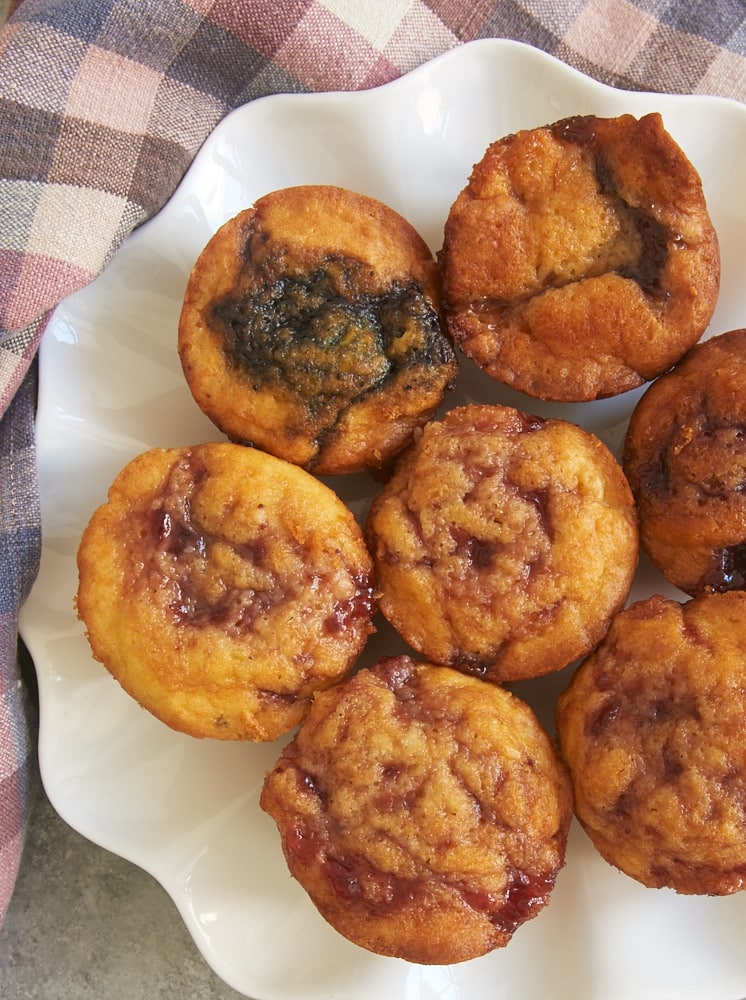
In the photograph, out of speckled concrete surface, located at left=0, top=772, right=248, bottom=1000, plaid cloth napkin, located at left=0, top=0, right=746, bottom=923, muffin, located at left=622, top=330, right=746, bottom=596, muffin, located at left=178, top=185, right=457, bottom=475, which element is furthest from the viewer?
speckled concrete surface, located at left=0, top=772, right=248, bottom=1000

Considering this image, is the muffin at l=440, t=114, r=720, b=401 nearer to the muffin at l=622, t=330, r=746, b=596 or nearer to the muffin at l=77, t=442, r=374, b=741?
→ the muffin at l=622, t=330, r=746, b=596

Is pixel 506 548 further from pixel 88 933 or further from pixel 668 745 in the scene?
pixel 88 933

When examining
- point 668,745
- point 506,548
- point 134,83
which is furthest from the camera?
point 134,83

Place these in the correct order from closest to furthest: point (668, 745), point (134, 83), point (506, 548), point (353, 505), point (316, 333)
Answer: point (668, 745), point (506, 548), point (316, 333), point (134, 83), point (353, 505)

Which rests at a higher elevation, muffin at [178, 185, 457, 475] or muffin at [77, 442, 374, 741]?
muffin at [178, 185, 457, 475]

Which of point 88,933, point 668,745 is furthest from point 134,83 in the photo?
point 88,933

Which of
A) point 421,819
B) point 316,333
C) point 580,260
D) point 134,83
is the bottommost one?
point 421,819

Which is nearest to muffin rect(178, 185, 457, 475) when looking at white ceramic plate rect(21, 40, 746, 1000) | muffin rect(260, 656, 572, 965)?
white ceramic plate rect(21, 40, 746, 1000)

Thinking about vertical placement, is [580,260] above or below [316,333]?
above
